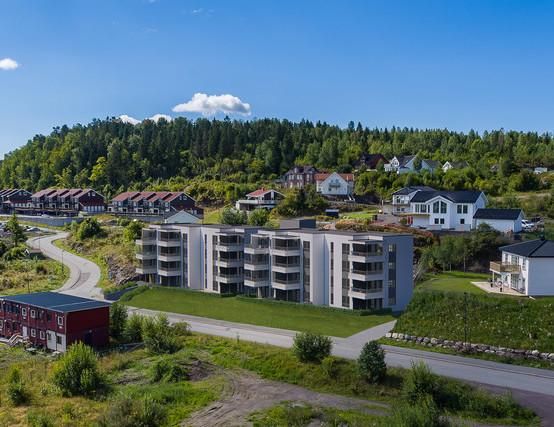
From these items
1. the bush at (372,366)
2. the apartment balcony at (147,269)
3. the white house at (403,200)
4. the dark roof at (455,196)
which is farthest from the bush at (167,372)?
the white house at (403,200)

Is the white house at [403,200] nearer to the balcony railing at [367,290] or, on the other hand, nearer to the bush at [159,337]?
the balcony railing at [367,290]

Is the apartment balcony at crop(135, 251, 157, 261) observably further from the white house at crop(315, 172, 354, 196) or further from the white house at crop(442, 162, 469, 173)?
the white house at crop(442, 162, 469, 173)

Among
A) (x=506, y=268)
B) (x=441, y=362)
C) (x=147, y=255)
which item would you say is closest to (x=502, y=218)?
(x=506, y=268)

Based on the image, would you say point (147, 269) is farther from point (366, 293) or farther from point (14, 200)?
point (14, 200)

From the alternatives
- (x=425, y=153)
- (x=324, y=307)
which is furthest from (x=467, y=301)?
(x=425, y=153)

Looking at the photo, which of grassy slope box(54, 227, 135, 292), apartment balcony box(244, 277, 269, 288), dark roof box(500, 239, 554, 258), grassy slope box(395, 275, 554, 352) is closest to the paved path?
grassy slope box(54, 227, 135, 292)
